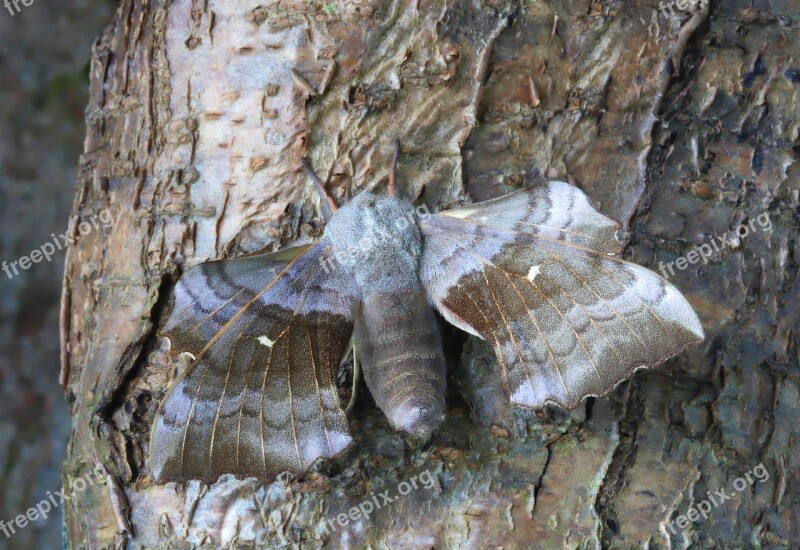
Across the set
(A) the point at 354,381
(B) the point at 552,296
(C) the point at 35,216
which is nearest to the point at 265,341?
(A) the point at 354,381

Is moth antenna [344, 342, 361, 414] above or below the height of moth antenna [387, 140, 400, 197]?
below

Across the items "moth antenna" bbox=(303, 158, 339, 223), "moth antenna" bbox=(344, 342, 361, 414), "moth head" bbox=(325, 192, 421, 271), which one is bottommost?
"moth antenna" bbox=(344, 342, 361, 414)

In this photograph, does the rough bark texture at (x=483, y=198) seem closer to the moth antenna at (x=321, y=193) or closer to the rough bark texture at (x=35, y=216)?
the moth antenna at (x=321, y=193)

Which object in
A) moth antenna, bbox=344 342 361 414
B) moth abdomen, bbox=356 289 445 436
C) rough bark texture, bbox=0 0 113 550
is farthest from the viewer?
rough bark texture, bbox=0 0 113 550

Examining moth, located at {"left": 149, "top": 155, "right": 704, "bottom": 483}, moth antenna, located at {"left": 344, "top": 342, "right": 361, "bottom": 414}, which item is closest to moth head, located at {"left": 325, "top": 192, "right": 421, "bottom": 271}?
moth, located at {"left": 149, "top": 155, "right": 704, "bottom": 483}

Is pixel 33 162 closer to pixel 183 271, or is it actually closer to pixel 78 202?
pixel 78 202

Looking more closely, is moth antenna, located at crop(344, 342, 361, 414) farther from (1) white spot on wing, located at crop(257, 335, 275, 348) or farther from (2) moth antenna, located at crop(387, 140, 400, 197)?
(2) moth antenna, located at crop(387, 140, 400, 197)

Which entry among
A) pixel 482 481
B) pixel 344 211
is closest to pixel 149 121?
pixel 344 211
